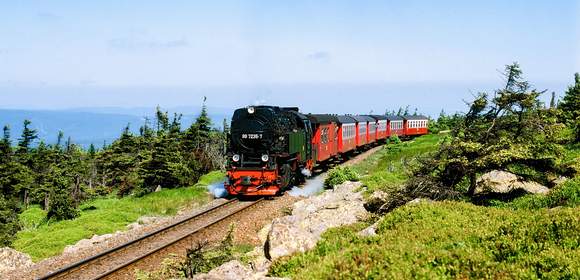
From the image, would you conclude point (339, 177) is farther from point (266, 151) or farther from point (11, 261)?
point (11, 261)

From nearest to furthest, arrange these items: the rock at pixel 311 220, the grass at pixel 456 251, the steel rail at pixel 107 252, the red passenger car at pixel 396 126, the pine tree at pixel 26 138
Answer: the grass at pixel 456 251
the rock at pixel 311 220
the steel rail at pixel 107 252
the red passenger car at pixel 396 126
the pine tree at pixel 26 138

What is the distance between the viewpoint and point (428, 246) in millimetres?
9336

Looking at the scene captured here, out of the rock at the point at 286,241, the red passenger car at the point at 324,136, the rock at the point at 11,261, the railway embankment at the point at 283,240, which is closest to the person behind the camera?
the railway embankment at the point at 283,240

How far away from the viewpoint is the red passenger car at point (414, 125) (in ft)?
217

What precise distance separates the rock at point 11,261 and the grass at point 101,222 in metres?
2.21

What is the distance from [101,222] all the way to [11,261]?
584 centimetres

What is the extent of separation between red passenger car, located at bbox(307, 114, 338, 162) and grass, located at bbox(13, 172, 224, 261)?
308 inches

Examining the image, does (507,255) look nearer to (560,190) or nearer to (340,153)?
(560,190)

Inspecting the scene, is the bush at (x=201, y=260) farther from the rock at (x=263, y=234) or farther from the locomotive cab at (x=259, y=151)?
the locomotive cab at (x=259, y=151)

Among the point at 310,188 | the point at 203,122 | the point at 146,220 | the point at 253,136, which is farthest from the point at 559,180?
the point at 203,122

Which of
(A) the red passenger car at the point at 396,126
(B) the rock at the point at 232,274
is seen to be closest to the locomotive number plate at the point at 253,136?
(B) the rock at the point at 232,274

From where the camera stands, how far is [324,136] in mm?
34125

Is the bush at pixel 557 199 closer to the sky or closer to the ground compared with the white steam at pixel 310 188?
closer to the sky

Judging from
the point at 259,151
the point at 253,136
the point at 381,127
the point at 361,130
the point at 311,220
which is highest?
the point at 253,136
